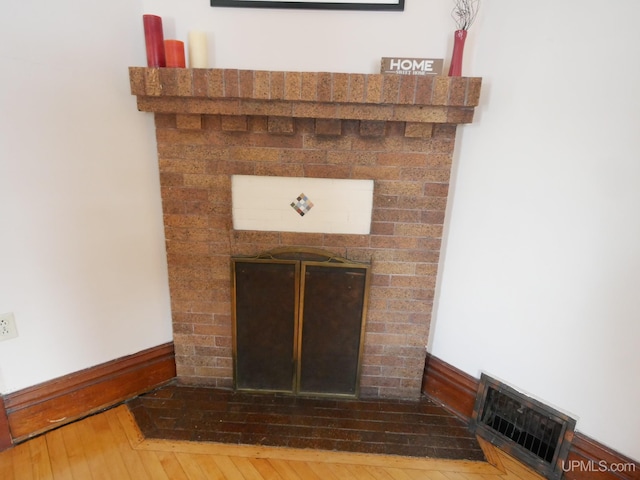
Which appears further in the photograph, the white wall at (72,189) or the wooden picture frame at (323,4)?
the wooden picture frame at (323,4)

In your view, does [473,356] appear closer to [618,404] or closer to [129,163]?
[618,404]

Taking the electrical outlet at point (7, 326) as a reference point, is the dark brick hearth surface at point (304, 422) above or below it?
below

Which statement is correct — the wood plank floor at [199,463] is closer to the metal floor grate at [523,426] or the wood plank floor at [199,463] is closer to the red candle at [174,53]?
the metal floor grate at [523,426]

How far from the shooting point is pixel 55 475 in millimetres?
1430

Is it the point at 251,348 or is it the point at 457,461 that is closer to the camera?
the point at 457,461

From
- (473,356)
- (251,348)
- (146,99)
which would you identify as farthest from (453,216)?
(146,99)

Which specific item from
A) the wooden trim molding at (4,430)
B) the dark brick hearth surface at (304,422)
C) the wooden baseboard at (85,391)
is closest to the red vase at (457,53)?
the dark brick hearth surface at (304,422)

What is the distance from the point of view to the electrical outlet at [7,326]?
4.77 ft

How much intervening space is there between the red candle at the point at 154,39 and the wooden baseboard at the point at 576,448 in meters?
1.94

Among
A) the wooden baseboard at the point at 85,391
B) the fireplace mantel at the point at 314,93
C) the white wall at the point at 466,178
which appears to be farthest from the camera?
the wooden baseboard at the point at 85,391

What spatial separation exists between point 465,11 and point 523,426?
182 centimetres

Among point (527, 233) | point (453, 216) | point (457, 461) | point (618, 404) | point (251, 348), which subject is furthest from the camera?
point (251, 348)

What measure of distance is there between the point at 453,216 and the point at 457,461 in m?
1.10

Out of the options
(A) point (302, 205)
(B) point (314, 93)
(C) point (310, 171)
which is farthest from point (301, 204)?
(B) point (314, 93)
